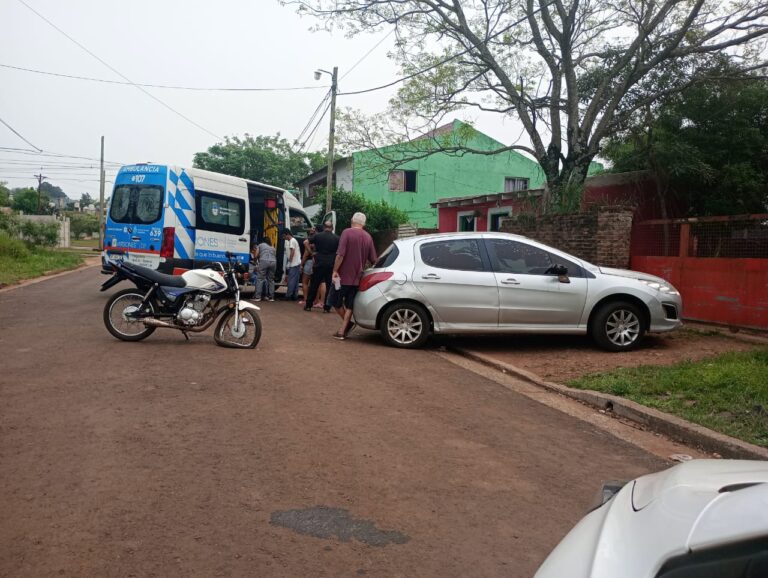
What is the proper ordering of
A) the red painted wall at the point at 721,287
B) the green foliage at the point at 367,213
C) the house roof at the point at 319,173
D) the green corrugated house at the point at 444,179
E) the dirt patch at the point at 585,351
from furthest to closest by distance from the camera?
the green corrugated house at the point at 444,179
the house roof at the point at 319,173
the green foliage at the point at 367,213
the red painted wall at the point at 721,287
the dirt patch at the point at 585,351

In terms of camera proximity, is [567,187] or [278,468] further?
[567,187]

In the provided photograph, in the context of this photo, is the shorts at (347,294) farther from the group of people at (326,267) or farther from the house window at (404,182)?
the house window at (404,182)

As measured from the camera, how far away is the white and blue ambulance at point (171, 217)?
14.1m

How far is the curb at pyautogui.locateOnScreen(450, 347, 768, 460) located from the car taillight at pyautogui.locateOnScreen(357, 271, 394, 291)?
8.07 feet

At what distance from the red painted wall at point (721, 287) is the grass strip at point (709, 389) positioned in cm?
217

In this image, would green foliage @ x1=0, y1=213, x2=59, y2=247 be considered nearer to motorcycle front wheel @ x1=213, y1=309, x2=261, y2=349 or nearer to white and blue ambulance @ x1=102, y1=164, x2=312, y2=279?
white and blue ambulance @ x1=102, y1=164, x2=312, y2=279

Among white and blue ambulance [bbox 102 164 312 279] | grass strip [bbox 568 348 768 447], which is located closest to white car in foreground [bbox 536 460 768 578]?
grass strip [bbox 568 348 768 447]

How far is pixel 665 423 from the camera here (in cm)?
599

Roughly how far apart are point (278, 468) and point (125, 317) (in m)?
5.45

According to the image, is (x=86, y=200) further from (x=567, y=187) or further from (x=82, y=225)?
(x=567, y=187)

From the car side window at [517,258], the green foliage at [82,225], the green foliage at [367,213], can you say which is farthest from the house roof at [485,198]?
the green foliage at [82,225]

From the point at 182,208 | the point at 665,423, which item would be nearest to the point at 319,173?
the point at 182,208

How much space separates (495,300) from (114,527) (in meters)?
6.73

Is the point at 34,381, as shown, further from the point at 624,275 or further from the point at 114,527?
the point at 624,275
